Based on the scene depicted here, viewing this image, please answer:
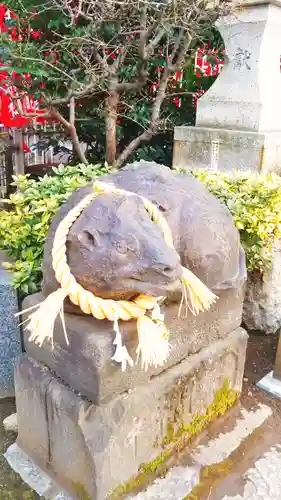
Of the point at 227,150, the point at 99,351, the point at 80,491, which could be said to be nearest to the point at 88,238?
the point at 99,351

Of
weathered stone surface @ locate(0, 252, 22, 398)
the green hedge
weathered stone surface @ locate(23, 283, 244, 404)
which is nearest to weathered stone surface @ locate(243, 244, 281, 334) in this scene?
the green hedge

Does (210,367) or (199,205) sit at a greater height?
(199,205)

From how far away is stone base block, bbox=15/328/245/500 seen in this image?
175 cm

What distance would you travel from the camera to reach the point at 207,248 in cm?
192

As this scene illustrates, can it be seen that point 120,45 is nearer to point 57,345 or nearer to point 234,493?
point 57,345

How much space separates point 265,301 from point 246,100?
2020 mm

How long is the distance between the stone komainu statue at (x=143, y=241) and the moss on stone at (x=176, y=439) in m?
0.80

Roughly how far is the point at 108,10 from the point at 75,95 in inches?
37.6

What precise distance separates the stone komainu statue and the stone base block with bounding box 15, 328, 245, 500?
48 cm

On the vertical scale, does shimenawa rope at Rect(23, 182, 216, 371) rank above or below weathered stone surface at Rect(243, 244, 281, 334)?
above

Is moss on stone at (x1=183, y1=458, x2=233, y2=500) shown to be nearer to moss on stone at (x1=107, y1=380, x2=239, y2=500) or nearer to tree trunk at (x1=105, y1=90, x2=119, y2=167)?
moss on stone at (x1=107, y1=380, x2=239, y2=500)

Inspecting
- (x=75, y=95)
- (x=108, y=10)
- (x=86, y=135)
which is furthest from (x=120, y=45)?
(x=86, y=135)

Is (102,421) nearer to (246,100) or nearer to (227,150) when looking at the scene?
(227,150)

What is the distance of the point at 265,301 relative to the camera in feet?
11.4
